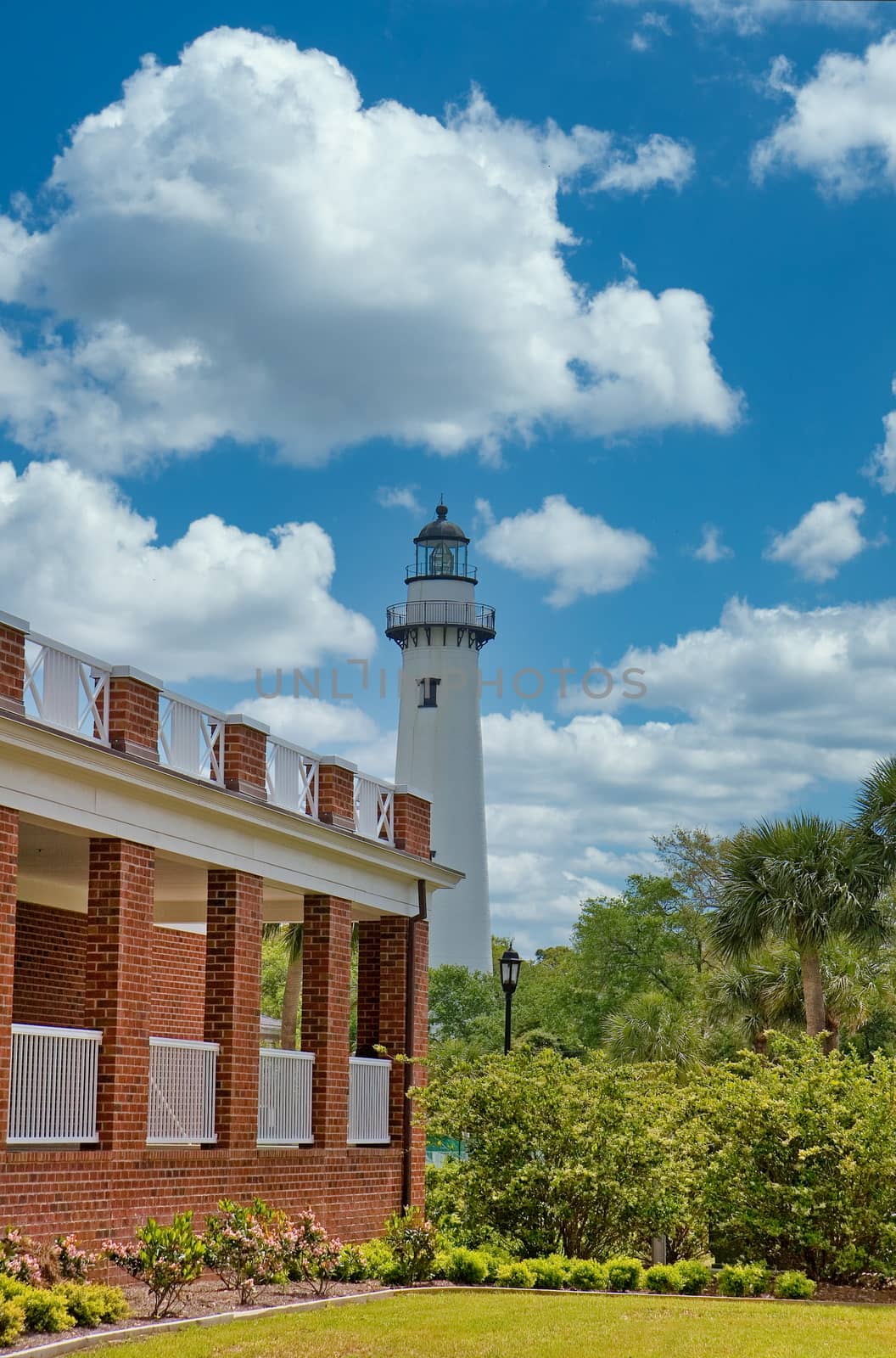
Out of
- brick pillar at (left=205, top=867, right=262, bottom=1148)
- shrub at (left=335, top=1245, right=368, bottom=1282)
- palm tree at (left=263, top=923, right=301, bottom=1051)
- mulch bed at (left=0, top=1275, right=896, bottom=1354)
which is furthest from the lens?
palm tree at (left=263, top=923, right=301, bottom=1051)

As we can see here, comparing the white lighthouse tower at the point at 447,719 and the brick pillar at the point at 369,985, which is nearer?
the brick pillar at the point at 369,985

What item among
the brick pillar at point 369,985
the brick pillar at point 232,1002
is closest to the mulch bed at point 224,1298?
the brick pillar at point 232,1002

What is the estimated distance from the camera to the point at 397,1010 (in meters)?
23.0

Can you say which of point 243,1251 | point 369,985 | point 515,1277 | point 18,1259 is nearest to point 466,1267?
point 515,1277

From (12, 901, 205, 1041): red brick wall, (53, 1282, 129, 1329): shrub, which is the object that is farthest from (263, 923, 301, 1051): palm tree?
(53, 1282, 129, 1329): shrub

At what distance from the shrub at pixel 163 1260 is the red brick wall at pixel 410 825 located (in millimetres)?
9239

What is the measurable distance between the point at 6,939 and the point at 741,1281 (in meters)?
8.17

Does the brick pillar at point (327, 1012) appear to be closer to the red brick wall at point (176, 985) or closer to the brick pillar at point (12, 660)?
the red brick wall at point (176, 985)

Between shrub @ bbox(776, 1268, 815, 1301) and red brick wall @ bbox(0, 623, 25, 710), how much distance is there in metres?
9.55

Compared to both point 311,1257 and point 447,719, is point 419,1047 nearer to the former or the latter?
point 311,1257

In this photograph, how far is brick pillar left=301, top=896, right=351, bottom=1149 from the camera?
20609 millimetres

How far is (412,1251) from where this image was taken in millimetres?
16953

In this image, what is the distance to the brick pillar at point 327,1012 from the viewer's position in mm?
20609

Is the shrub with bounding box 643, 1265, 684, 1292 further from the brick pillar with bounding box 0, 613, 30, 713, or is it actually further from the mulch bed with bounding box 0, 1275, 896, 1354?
the brick pillar with bounding box 0, 613, 30, 713
